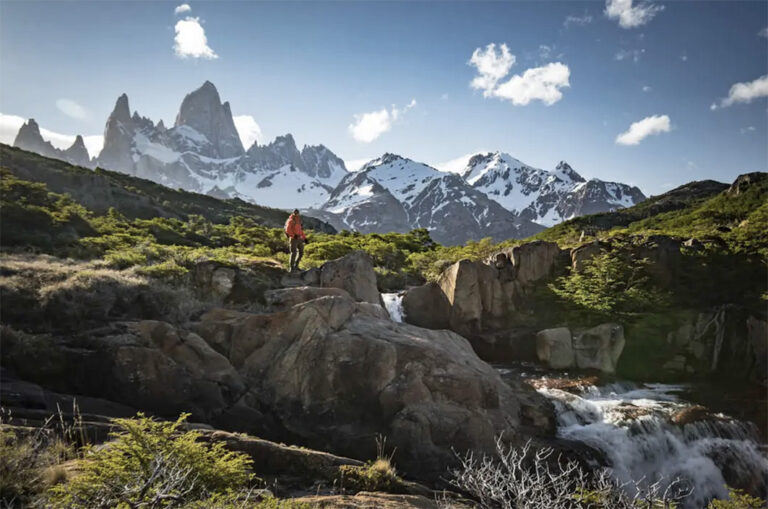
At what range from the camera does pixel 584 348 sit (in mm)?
19516

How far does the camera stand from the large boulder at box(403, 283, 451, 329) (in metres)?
22.2

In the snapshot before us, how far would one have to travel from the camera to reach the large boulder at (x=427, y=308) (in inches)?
876

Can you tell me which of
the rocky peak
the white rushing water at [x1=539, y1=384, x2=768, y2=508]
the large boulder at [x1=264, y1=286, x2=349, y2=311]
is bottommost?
the white rushing water at [x1=539, y1=384, x2=768, y2=508]

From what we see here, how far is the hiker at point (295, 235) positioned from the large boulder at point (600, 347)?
13830 millimetres

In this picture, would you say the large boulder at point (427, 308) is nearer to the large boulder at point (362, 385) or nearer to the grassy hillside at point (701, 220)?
the large boulder at point (362, 385)

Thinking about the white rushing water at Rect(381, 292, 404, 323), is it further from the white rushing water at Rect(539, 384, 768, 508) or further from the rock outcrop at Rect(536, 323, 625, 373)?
the white rushing water at Rect(539, 384, 768, 508)

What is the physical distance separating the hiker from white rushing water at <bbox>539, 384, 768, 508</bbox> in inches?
473

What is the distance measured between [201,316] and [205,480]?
29.1ft

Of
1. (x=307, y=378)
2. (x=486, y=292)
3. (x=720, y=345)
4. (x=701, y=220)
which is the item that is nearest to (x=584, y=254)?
(x=486, y=292)

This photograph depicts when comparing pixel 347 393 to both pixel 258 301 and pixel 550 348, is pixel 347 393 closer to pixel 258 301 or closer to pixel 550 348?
pixel 258 301

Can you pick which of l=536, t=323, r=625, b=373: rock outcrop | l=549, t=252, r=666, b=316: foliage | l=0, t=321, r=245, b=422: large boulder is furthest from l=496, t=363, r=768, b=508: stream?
l=0, t=321, r=245, b=422: large boulder

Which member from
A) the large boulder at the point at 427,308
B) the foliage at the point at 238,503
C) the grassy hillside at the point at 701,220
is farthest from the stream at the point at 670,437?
the grassy hillside at the point at 701,220

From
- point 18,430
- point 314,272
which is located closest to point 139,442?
point 18,430

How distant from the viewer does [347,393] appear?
38.5ft
